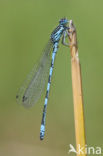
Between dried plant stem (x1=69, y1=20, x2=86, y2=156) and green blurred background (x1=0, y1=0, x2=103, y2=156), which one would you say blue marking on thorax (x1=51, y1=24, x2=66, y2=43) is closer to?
green blurred background (x1=0, y1=0, x2=103, y2=156)

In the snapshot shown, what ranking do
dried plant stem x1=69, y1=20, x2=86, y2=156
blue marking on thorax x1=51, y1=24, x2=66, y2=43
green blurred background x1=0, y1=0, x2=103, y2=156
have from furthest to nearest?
green blurred background x1=0, y1=0, x2=103, y2=156
blue marking on thorax x1=51, y1=24, x2=66, y2=43
dried plant stem x1=69, y1=20, x2=86, y2=156

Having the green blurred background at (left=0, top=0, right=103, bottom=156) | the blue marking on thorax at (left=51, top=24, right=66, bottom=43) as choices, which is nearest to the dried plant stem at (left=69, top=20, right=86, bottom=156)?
the blue marking on thorax at (left=51, top=24, right=66, bottom=43)

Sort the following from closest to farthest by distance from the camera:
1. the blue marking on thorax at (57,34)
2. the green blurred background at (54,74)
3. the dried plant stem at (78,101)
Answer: the dried plant stem at (78,101)
the blue marking on thorax at (57,34)
the green blurred background at (54,74)

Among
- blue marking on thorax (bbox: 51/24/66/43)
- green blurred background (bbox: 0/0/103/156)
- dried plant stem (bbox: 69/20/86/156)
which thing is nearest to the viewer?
dried plant stem (bbox: 69/20/86/156)

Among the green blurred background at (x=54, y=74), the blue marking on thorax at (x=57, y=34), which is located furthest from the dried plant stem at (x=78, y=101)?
the green blurred background at (x=54, y=74)

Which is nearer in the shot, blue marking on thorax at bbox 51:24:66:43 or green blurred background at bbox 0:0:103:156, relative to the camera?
blue marking on thorax at bbox 51:24:66:43

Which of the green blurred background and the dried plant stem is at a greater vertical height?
the green blurred background

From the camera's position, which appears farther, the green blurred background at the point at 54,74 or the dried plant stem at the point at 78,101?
the green blurred background at the point at 54,74

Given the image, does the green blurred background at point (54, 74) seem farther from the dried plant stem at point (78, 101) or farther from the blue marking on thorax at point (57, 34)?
the dried plant stem at point (78, 101)

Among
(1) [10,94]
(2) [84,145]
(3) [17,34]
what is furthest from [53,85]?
(2) [84,145]
